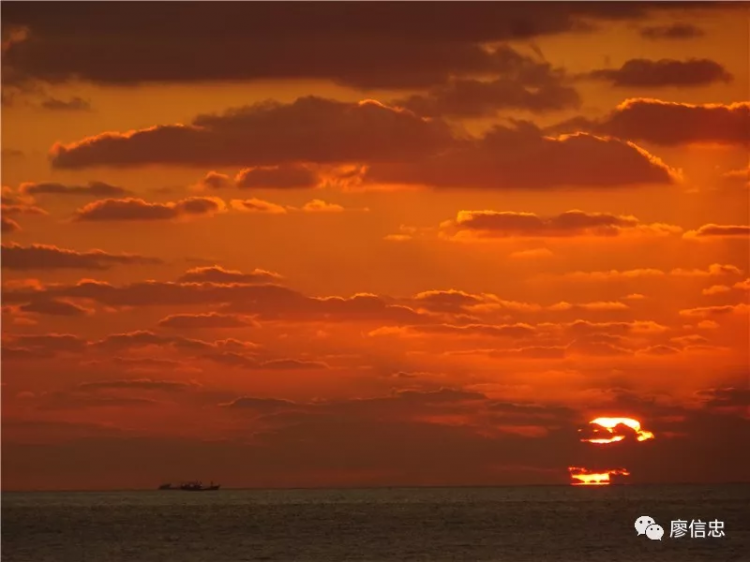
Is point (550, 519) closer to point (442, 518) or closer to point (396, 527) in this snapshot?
point (442, 518)

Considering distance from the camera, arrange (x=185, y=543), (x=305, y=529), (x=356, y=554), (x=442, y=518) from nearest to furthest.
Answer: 1. (x=356, y=554)
2. (x=185, y=543)
3. (x=305, y=529)
4. (x=442, y=518)

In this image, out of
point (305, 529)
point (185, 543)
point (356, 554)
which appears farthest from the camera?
point (305, 529)

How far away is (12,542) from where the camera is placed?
139 metres

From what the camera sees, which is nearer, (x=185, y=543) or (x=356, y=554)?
(x=356, y=554)

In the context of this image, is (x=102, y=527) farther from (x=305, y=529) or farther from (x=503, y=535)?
(x=503, y=535)

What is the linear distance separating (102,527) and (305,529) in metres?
27.6

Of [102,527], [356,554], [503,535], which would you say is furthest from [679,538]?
[102,527]

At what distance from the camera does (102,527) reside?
167875 mm

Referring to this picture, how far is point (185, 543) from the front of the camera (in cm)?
13225

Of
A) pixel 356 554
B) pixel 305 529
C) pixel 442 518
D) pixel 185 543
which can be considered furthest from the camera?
pixel 442 518

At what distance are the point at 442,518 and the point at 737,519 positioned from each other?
123ft

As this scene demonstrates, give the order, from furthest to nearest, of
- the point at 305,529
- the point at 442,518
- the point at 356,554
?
the point at 442,518
the point at 305,529
the point at 356,554

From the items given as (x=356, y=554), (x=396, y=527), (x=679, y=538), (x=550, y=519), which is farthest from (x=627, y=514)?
(x=356, y=554)

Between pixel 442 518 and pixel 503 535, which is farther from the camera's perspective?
pixel 442 518
